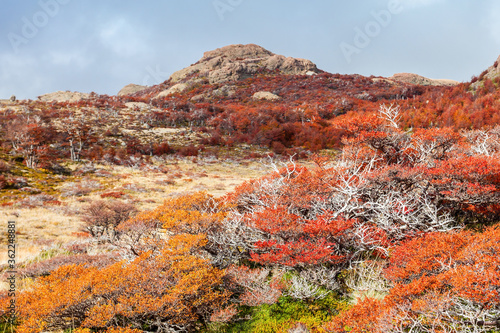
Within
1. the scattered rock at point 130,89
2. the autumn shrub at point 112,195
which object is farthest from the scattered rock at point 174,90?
the autumn shrub at point 112,195

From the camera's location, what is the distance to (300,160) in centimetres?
3803

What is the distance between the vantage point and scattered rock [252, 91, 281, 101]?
67200 mm

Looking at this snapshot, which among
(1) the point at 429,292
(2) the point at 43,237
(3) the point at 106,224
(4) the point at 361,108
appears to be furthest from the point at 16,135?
(4) the point at 361,108

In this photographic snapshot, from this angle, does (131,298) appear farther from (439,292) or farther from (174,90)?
(174,90)

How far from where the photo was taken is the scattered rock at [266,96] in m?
67.2

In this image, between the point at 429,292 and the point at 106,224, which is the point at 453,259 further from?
the point at 106,224

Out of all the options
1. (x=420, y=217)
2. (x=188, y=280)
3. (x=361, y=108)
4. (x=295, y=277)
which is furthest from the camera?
(x=361, y=108)

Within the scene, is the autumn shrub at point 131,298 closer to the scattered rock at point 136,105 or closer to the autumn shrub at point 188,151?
the autumn shrub at point 188,151

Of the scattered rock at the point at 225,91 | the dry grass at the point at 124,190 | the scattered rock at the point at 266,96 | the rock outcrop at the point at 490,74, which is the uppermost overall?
the scattered rock at the point at 225,91

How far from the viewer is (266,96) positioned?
2680 inches

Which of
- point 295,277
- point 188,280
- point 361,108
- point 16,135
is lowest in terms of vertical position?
point 295,277

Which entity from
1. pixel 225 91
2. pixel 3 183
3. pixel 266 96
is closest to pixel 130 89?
pixel 225 91

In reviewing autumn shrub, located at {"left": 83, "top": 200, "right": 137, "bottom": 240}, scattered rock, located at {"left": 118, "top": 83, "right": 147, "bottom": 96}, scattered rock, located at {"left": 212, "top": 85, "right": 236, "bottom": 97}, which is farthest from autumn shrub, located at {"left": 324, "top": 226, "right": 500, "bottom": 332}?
scattered rock, located at {"left": 118, "top": 83, "right": 147, "bottom": 96}

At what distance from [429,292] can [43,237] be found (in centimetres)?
1638
